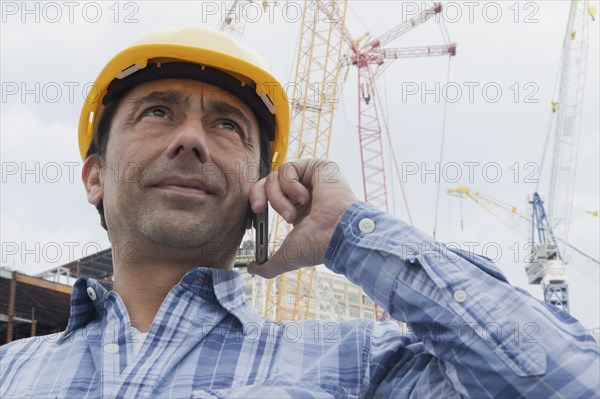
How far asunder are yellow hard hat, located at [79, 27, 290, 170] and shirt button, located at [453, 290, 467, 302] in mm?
1340

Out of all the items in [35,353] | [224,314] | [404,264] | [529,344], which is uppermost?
[404,264]

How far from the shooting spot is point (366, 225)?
1.80m

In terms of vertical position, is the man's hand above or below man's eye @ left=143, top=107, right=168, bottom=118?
below

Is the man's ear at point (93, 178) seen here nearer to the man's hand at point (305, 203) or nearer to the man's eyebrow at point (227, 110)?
the man's eyebrow at point (227, 110)

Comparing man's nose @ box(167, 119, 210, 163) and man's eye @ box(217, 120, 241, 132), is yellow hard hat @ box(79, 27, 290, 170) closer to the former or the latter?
man's eye @ box(217, 120, 241, 132)

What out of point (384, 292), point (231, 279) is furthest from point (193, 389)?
point (384, 292)

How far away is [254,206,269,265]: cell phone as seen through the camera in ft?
7.09

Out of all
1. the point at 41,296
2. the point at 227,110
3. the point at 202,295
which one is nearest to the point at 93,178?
the point at 227,110

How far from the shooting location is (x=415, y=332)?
168cm

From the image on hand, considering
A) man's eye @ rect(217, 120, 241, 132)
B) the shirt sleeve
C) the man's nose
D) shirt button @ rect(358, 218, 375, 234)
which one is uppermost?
man's eye @ rect(217, 120, 241, 132)

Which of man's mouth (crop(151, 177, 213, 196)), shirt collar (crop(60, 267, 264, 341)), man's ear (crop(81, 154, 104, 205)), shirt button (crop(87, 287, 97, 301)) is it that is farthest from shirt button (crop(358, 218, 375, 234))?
man's ear (crop(81, 154, 104, 205))

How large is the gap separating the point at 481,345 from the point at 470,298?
131mm

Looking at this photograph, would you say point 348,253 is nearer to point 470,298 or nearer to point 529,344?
point 470,298

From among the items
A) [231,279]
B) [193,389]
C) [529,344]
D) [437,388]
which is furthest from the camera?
[231,279]
